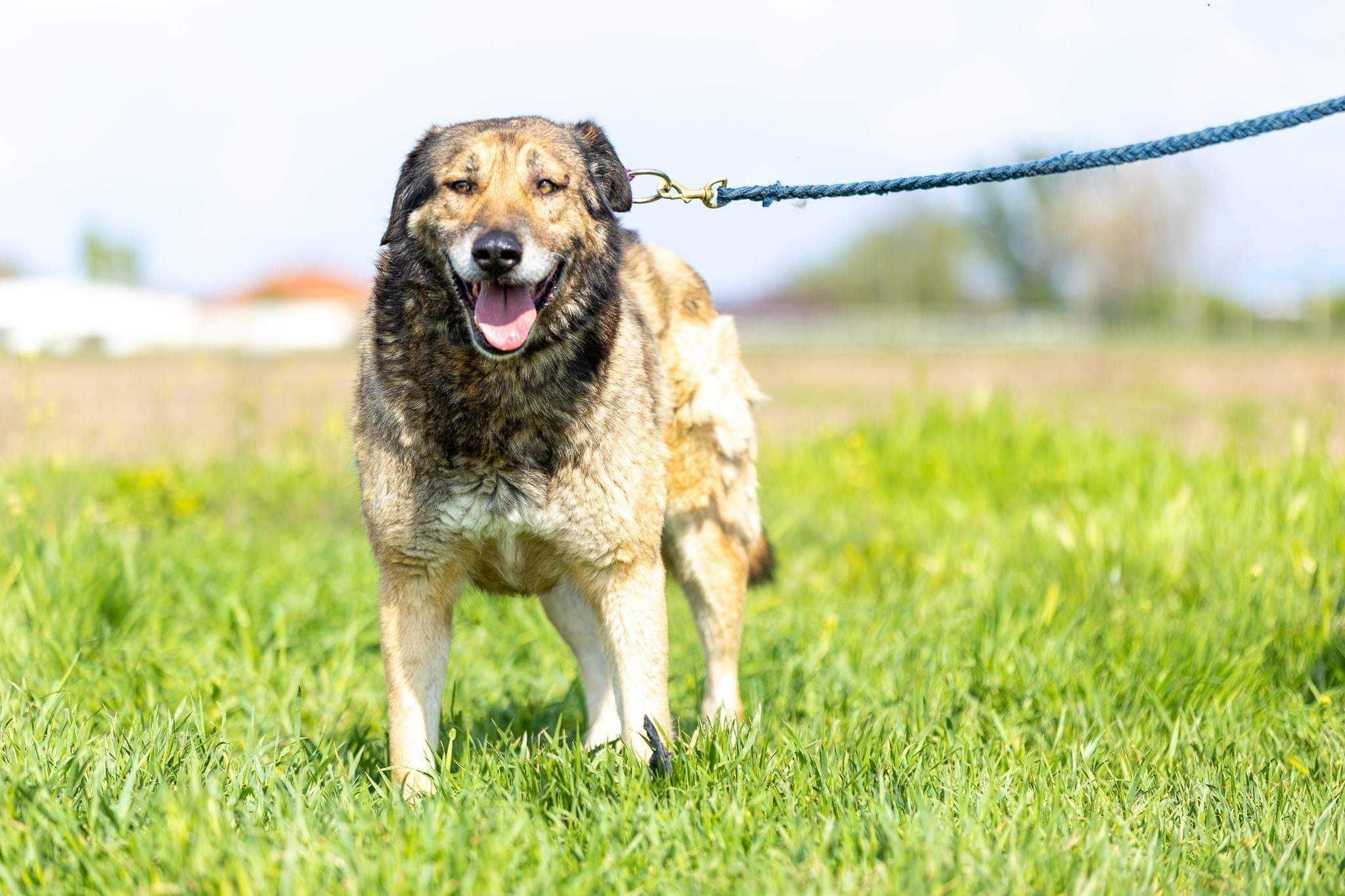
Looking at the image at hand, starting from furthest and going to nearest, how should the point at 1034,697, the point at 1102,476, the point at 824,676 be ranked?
the point at 1102,476
the point at 824,676
the point at 1034,697

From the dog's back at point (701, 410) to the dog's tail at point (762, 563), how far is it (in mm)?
53

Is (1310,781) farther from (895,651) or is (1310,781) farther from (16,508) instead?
(16,508)

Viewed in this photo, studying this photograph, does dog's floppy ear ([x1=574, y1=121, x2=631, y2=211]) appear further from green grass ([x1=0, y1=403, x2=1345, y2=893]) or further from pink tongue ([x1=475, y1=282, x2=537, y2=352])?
green grass ([x1=0, y1=403, x2=1345, y2=893])

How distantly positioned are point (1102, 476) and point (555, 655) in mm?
3882

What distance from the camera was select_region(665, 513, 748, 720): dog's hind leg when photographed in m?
4.14

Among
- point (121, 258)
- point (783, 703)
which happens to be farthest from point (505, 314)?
point (121, 258)

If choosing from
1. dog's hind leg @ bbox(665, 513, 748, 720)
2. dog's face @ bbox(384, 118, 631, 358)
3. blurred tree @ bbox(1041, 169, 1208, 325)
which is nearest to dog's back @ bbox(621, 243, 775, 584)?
dog's hind leg @ bbox(665, 513, 748, 720)

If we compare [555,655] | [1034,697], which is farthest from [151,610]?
[1034,697]

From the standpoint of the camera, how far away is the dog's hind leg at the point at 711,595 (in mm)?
4145

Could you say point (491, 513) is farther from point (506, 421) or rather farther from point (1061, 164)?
point (1061, 164)

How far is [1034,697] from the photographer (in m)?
3.98

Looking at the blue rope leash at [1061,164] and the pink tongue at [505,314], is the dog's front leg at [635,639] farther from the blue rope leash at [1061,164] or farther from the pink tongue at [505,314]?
the blue rope leash at [1061,164]

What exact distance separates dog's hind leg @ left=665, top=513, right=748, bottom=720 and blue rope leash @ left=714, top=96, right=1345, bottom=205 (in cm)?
114

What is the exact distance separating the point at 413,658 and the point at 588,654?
3.00 feet
